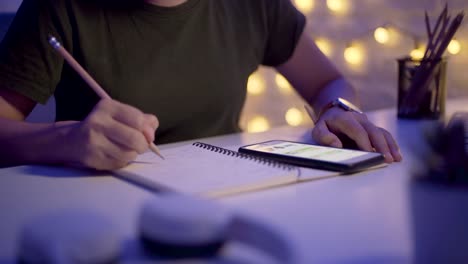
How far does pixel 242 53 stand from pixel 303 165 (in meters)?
0.56

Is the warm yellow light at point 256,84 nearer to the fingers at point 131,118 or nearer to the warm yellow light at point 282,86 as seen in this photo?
the warm yellow light at point 282,86

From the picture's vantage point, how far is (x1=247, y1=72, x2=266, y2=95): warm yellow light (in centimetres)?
181

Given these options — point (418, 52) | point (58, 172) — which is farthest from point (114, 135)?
point (418, 52)

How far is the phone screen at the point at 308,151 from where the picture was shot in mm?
751

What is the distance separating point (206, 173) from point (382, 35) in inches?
39.2

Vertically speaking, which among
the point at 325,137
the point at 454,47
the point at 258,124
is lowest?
the point at 258,124

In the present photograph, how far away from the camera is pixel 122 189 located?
659 millimetres

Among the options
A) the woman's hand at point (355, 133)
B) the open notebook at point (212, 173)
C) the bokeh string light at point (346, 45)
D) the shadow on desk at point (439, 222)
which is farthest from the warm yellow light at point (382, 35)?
the shadow on desk at point (439, 222)

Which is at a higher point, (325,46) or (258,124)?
(325,46)

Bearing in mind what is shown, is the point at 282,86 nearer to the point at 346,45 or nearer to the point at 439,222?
the point at 346,45

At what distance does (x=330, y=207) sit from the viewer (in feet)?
1.92

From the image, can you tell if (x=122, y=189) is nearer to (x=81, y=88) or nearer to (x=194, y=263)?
(x=194, y=263)

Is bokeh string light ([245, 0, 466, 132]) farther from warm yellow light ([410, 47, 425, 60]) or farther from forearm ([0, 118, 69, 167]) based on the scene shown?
forearm ([0, 118, 69, 167])

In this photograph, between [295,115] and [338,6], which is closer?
[338,6]
